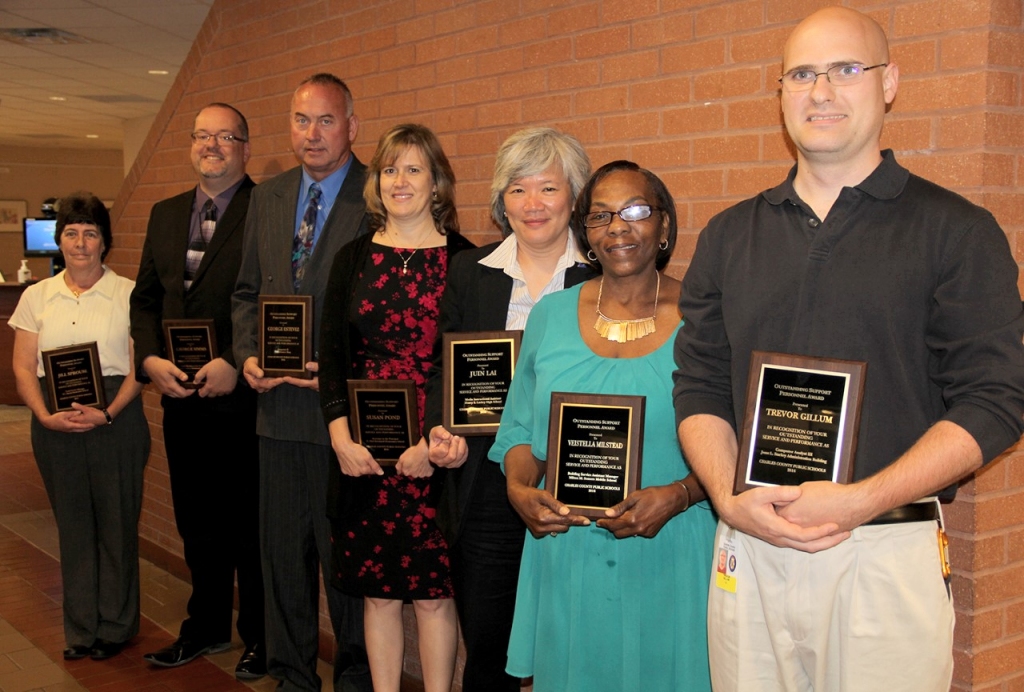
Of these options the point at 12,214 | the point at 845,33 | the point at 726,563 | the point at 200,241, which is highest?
the point at 12,214

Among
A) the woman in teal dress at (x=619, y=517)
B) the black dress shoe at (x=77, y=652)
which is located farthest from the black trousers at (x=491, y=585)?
the black dress shoe at (x=77, y=652)

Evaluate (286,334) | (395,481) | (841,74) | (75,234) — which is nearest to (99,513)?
→ (75,234)

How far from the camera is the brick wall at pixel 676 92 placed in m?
2.21

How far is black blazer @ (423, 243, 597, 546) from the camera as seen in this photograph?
2795 mm

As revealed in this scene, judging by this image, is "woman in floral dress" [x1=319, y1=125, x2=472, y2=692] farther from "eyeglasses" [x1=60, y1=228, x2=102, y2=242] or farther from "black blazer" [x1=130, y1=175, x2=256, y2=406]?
"eyeglasses" [x1=60, y1=228, x2=102, y2=242]

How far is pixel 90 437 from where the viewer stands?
4.18 meters

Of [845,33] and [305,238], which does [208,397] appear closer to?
[305,238]

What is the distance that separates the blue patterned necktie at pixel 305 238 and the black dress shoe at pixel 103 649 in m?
1.88

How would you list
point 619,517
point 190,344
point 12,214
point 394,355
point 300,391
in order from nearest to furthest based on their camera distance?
point 619,517 < point 394,355 < point 300,391 < point 190,344 < point 12,214

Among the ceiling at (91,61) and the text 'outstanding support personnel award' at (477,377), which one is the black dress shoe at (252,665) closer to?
the text 'outstanding support personnel award' at (477,377)

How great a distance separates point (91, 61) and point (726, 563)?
10178 mm

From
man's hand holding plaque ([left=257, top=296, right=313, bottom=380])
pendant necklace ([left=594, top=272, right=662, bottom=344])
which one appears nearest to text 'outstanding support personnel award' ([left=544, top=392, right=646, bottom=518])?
pendant necklace ([left=594, top=272, right=662, bottom=344])

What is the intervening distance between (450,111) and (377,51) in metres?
0.56

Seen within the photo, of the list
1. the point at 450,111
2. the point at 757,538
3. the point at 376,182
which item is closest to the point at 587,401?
the point at 757,538
